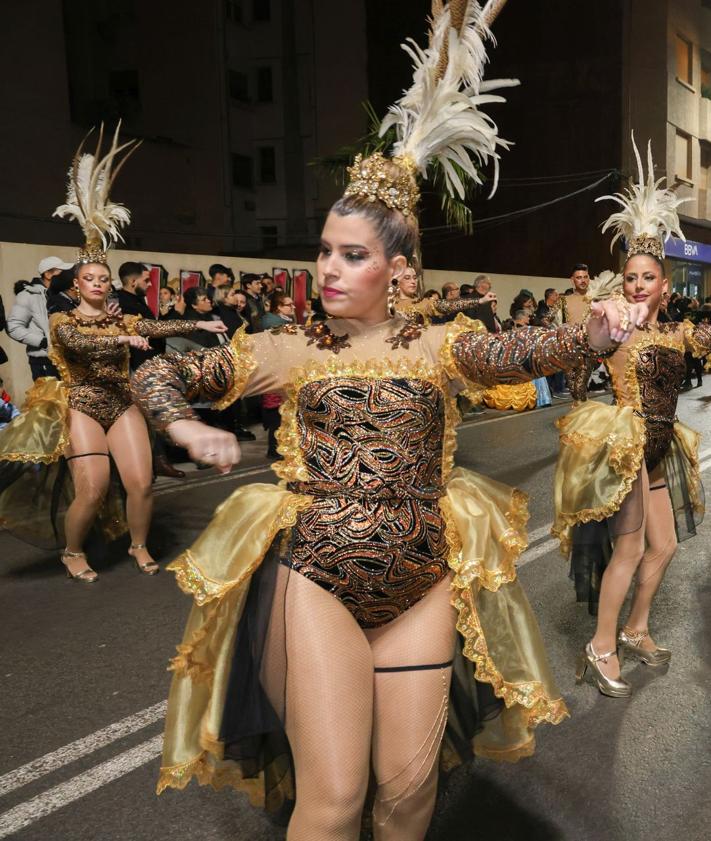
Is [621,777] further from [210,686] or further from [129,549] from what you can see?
[129,549]

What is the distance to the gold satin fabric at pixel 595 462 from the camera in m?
3.97

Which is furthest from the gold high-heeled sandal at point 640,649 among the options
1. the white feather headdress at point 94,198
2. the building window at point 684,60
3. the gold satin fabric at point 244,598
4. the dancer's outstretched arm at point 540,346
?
the building window at point 684,60

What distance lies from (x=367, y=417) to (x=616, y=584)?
7.63ft

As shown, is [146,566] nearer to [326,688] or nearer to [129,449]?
[129,449]

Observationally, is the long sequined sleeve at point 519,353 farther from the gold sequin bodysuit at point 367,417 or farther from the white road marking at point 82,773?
the white road marking at point 82,773

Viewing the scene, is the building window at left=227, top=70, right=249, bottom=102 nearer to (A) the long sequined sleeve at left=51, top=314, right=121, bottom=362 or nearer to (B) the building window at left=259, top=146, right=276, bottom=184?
(B) the building window at left=259, top=146, right=276, bottom=184

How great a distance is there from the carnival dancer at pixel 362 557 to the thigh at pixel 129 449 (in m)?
3.63

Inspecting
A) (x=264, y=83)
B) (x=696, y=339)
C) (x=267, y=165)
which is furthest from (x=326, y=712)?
(x=264, y=83)

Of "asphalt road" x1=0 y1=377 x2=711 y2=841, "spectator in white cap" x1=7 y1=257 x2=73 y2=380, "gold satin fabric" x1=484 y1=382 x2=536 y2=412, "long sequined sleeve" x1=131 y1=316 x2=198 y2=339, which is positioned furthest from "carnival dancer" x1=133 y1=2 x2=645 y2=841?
"gold satin fabric" x1=484 y1=382 x2=536 y2=412

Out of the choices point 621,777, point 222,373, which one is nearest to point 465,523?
point 222,373

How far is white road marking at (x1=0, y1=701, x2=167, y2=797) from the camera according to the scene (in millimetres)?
3355

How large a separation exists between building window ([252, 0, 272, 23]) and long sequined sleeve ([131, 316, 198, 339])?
28070mm

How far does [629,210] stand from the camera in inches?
182

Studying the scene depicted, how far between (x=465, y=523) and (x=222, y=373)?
84cm
